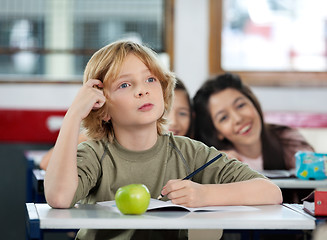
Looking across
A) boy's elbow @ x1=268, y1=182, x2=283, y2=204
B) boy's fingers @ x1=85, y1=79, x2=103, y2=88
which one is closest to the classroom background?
boy's fingers @ x1=85, y1=79, x2=103, y2=88

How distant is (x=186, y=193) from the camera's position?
59.8 inches

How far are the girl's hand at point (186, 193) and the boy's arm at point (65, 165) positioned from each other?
236 millimetres

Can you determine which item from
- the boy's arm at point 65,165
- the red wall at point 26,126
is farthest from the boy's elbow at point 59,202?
the red wall at point 26,126

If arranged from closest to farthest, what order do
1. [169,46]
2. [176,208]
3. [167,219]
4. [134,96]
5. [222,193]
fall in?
[167,219], [176,208], [222,193], [134,96], [169,46]

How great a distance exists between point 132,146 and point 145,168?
0.08 m

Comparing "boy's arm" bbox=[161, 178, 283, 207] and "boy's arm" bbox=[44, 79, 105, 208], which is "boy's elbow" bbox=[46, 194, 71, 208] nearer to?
"boy's arm" bbox=[44, 79, 105, 208]

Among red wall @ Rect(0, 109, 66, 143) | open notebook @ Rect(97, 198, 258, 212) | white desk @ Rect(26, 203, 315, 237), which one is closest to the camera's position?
white desk @ Rect(26, 203, 315, 237)

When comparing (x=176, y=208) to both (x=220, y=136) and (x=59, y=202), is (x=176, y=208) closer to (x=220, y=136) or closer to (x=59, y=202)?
(x=59, y=202)

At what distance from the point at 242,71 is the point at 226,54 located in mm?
170

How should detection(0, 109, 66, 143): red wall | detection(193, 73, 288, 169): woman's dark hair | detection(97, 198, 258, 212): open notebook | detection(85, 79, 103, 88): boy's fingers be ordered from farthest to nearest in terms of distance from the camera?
1. detection(0, 109, 66, 143): red wall
2. detection(193, 73, 288, 169): woman's dark hair
3. detection(85, 79, 103, 88): boy's fingers
4. detection(97, 198, 258, 212): open notebook

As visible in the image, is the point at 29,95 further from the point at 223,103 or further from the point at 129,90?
the point at 129,90

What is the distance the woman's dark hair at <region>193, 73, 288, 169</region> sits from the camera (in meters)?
2.95

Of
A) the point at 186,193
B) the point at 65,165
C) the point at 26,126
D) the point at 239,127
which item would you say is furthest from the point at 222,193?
the point at 26,126

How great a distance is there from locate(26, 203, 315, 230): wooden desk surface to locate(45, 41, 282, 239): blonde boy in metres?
0.15
